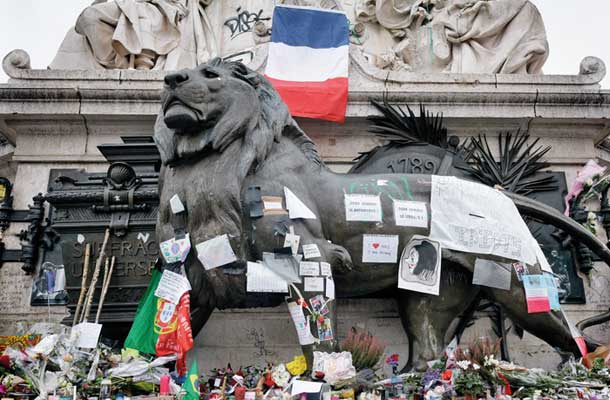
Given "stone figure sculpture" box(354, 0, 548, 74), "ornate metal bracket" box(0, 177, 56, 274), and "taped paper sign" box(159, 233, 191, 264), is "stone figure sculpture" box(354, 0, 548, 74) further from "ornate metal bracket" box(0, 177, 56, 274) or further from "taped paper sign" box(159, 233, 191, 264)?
"ornate metal bracket" box(0, 177, 56, 274)

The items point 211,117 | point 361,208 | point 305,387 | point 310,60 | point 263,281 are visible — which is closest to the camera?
point 305,387

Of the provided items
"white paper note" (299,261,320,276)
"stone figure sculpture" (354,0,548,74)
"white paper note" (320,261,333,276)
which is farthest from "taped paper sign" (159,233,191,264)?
"stone figure sculpture" (354,0,548,74)

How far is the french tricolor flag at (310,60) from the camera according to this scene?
6.88m

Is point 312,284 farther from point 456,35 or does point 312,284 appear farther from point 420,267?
point 456,35

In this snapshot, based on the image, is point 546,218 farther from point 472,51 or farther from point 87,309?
point 87,309

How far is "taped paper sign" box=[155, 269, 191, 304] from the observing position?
16.2ft

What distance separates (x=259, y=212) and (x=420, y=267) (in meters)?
1.54

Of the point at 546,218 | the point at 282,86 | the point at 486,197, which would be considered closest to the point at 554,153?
the point at 546,218

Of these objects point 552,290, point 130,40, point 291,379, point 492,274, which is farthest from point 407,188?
point 130,40

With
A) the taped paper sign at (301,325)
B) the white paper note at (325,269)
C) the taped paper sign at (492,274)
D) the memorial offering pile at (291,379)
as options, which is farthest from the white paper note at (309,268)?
the taped paper sign at (492,274)

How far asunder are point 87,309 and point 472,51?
19.0 ft

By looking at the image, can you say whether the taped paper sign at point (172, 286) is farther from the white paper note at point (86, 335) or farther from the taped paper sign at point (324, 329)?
the taped paper sign at point (324, 329)

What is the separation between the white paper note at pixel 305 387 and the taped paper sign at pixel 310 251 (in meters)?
1.00

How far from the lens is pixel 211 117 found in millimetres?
5160
